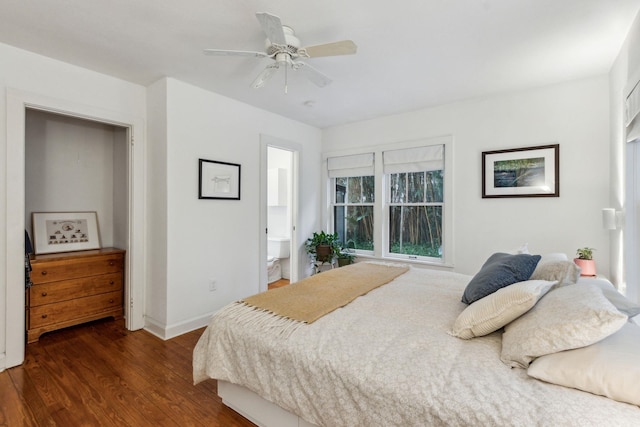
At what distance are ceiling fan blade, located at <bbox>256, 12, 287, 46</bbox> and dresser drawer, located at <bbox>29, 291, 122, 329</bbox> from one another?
321 centimetres

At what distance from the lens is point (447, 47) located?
243cm

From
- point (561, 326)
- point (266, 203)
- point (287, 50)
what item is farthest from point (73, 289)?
point (561, 326)

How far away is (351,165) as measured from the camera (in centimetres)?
465

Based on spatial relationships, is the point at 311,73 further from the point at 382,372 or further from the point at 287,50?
the point at 382,372

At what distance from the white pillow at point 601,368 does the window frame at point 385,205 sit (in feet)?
8.74

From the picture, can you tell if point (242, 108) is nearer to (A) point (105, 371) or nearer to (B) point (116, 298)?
(B) point (116, 298)

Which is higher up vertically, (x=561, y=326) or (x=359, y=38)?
(x=359, y=38)

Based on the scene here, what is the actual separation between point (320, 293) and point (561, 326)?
1.36 metres

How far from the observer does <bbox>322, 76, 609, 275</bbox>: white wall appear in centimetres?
297

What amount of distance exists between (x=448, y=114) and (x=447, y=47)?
145cm

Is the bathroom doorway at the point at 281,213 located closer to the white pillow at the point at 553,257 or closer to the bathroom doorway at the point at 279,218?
the bathroom doorway at the point at 279,218

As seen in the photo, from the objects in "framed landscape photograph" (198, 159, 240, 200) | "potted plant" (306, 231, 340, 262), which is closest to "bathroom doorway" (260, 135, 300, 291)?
"potted plant" (306, 231, 340, 262)

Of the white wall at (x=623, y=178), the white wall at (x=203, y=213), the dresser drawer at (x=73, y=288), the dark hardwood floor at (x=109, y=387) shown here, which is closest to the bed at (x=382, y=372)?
the dark hardwood floor at (x=109, y=387)

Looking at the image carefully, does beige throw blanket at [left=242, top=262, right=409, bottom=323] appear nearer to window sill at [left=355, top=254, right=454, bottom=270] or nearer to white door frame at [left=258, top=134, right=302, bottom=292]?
window sill at [left=355, top=254, right=454, bottom=270]
